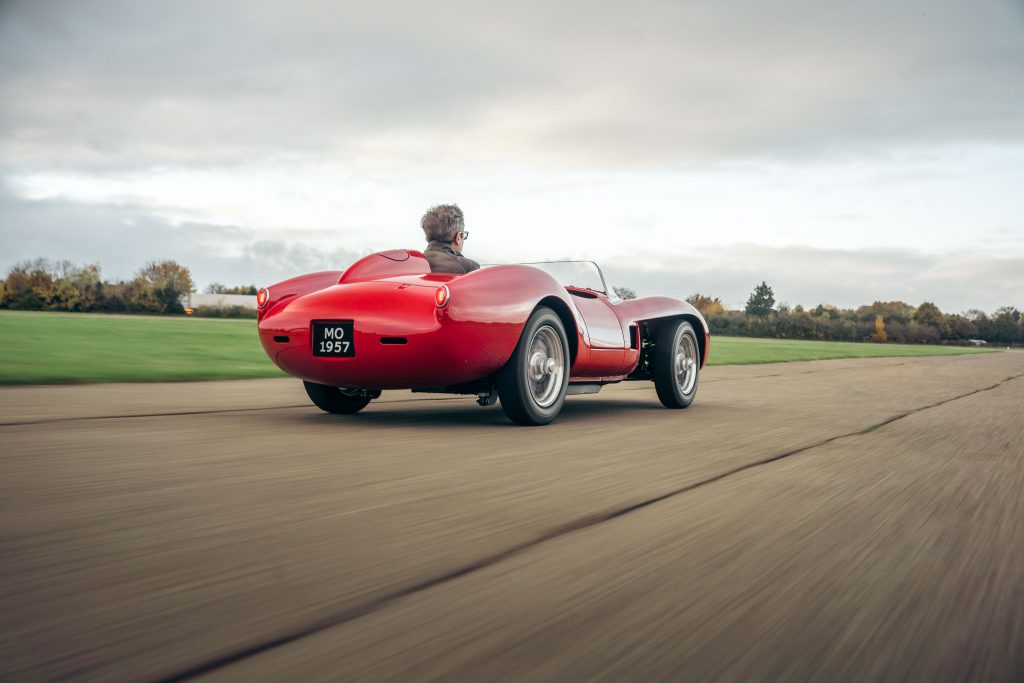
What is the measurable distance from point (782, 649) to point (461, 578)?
80 cm

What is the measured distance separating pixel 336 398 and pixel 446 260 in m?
1.36

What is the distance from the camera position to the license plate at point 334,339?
559 centimetres

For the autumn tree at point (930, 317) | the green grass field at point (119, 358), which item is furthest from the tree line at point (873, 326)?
the green grass field at point (119, 358)

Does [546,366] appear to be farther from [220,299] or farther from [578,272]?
[220,299]

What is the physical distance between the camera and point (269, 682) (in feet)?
5.00

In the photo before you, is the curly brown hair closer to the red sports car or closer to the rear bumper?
the red sports car

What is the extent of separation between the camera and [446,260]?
21.3 ft

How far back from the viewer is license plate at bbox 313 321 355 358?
5.59m

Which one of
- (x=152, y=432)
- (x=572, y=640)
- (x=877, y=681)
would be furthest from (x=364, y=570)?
(x=152, y=432)

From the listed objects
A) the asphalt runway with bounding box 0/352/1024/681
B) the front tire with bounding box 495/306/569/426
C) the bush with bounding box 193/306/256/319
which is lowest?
the asphalt runway with bounding box 0/352/1024/681

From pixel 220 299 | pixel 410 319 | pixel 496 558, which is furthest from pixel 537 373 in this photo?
pixel 220 299

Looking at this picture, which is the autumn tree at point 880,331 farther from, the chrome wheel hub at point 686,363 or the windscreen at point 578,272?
the windscreen at point 578,272

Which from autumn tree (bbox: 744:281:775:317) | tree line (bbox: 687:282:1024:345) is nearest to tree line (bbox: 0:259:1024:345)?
tree line (bbox: 687:282:1024:345)

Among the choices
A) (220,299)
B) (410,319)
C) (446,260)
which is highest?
(220,299)
